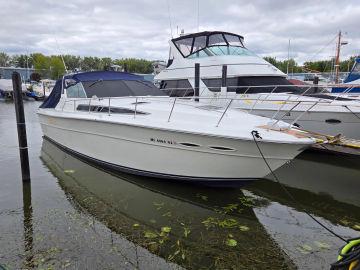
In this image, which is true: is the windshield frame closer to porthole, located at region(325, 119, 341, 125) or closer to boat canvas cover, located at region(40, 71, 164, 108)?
boat canvas cover, located at region(40, 71, 164, 108)

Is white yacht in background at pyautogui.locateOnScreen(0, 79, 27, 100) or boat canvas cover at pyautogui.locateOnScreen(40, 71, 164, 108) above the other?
boat canvas cover at pyautogui.locateOnScreen(40, 71, 164, 108)

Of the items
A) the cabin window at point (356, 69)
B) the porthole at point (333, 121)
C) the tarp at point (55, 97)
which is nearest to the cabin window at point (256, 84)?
the porthole at point (333, 121)

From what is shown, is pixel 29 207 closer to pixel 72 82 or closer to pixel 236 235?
pixel 236 235

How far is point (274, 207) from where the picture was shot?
5512 mm

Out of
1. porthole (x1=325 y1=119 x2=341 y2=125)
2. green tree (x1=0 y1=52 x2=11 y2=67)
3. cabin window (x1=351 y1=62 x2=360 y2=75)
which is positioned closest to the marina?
porthole (x1=325 y1=119 x2=341 y2=125)

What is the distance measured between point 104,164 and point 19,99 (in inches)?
79.8

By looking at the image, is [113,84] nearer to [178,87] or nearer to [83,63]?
[178,87]

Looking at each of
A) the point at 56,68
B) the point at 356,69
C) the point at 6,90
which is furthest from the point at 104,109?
the point at 56,68

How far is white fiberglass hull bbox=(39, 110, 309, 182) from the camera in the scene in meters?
5.09

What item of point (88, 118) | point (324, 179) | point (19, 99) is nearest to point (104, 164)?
point (88, 118)

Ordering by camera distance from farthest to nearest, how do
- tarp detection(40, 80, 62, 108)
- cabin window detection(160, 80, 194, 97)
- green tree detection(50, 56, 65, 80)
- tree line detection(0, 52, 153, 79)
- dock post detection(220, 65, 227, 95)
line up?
tree line detection(0, 52, 153, 79), green tree detection(50, 56, 65, 80), cabin window detection(160, 80, 194, 97), dock post detection(220, 65, 227, 95), tarp detection(40, 80, 62, 108)

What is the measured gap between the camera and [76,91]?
829 centimetres

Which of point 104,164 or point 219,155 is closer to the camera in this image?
point 219,155

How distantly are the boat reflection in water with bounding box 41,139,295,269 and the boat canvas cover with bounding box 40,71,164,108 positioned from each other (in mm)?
1895
